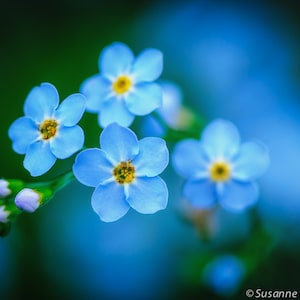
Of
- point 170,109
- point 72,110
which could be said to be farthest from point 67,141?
point 170,109

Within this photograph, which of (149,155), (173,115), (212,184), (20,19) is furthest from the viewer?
(20,19)

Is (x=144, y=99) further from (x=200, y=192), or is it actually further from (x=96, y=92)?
(x=200, y=192)

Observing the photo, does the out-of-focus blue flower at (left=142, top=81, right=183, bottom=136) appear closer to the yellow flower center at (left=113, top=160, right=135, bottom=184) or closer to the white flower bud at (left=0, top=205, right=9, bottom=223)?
the yellow flower center at (left=113, top=160, right=135, bottom=184)

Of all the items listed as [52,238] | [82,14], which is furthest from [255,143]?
[82,14]

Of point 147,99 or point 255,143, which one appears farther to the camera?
point 255,143

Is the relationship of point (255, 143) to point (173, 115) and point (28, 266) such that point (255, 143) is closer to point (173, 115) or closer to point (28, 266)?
point (173, 115)

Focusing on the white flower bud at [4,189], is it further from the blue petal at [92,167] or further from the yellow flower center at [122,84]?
the yellow flower center at [122,84]

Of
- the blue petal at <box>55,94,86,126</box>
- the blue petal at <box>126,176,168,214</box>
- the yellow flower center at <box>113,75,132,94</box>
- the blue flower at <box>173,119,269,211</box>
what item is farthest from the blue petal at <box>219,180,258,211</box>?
the blue petal at <box>55,94,86,126</box>
